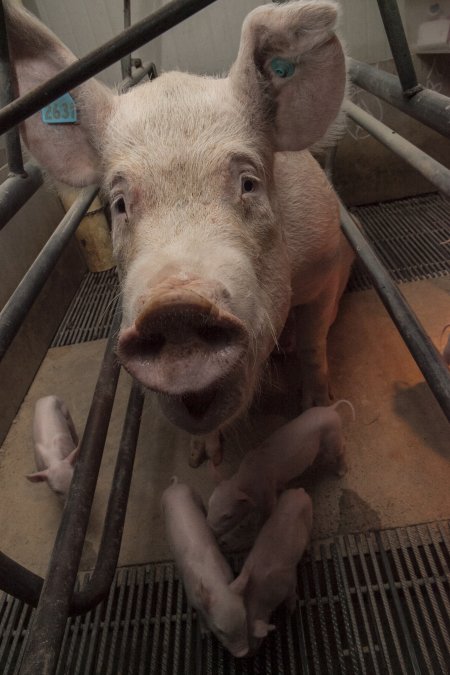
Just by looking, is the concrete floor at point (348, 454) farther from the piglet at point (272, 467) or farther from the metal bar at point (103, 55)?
the metal bar at point (103, 55)

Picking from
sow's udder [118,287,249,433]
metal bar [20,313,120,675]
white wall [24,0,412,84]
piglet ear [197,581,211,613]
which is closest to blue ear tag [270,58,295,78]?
sow's udder [118,287,249,433]

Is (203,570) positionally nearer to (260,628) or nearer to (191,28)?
(260,628)

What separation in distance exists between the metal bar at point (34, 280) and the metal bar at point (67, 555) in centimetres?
47

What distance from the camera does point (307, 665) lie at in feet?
5.61

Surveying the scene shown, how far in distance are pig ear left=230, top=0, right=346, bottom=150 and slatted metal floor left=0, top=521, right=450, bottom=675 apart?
1659mm

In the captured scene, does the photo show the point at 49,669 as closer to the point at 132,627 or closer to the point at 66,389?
the point at 132,627

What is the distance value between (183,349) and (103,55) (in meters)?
0.55

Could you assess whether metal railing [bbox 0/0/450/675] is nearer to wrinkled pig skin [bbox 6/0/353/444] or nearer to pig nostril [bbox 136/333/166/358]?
wrinkled pig skin [bbox 6/0/353/444]

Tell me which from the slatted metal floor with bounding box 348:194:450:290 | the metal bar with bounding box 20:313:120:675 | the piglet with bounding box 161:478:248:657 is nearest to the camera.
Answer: the metal bar with bounding box 20:313:120:675

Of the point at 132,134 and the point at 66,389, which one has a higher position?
the point at 132,134

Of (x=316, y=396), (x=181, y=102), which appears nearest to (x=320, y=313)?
(x=316, y=396)

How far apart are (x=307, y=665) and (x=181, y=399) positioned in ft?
3.75

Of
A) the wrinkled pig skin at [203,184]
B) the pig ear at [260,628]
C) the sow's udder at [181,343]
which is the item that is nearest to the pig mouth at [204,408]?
the wrinkled pig skin at [203,184]

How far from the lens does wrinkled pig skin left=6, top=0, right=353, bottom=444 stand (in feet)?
3.42
